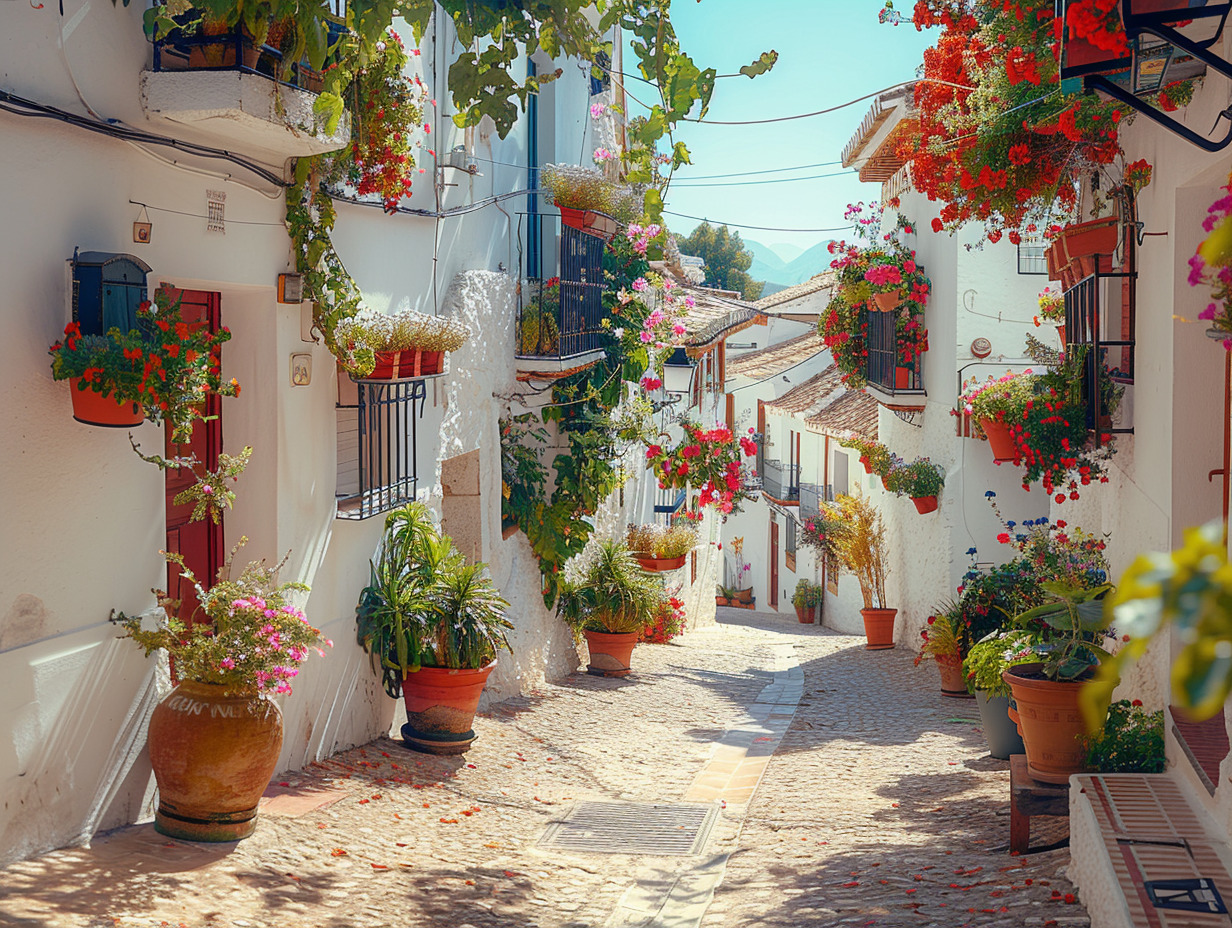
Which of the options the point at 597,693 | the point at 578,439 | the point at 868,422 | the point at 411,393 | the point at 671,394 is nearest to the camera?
the point at 411,393

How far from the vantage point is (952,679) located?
1064cm

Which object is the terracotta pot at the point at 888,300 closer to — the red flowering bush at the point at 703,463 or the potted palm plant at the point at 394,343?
the red flowering bush at the point at 703,463

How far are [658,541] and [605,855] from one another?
8.27 m

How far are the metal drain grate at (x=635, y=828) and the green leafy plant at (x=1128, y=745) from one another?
2291 millimetres

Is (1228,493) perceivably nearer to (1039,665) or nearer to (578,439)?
(1039,665)

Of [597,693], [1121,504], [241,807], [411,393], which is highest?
[411,393]

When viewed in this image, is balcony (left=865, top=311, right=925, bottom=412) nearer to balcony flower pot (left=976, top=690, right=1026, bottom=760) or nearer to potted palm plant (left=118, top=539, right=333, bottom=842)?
balcony flower pot (left=976, top=690, right=1026, bottom=760)

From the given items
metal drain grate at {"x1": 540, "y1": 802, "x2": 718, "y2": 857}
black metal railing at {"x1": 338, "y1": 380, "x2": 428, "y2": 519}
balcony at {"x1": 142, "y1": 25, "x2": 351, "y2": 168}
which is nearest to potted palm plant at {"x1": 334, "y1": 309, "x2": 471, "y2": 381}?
black metal railing at {"x1": 338, "y1": 380, "x2": 428, "y2": 519}

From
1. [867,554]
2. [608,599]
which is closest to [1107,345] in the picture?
[608,599]

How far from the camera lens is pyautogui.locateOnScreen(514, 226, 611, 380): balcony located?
34.5 ft

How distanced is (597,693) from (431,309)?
434 cm

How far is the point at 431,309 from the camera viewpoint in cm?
862

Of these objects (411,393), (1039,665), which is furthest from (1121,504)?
(411,393)

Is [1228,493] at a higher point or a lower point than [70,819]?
higher
